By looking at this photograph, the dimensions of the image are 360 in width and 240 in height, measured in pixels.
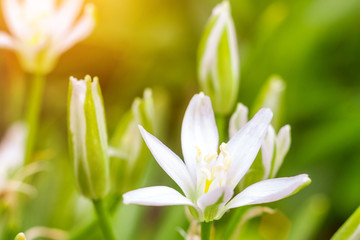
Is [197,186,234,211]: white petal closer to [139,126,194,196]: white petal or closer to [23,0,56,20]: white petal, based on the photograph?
[139,126,194,196]: white petal

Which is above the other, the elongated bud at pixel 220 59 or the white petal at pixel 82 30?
the white petal at pixel 82 30

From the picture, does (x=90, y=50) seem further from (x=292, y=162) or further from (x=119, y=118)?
(x=292, y=162)

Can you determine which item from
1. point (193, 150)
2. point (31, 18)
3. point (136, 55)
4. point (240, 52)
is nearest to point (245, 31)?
point (240, 52)

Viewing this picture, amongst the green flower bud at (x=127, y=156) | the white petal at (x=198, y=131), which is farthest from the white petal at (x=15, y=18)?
the white petal at (x=198, y=131)

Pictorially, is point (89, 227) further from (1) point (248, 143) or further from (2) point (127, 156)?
(1) point (248, 143)

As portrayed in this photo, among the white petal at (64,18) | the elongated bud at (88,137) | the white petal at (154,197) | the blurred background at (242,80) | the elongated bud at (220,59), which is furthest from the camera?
the blurred background at (242,80)

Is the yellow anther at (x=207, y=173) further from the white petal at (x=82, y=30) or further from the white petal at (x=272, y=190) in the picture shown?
the white petal at (x=82, y=30)
